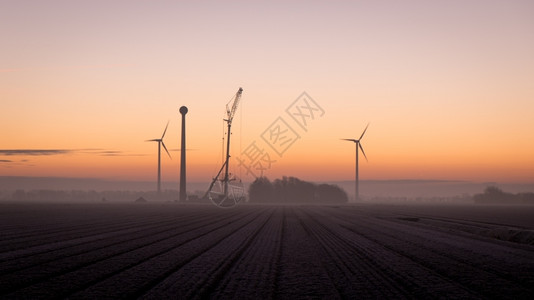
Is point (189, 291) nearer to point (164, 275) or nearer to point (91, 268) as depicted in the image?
point (164, 275)

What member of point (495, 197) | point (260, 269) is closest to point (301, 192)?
point (495, 197)

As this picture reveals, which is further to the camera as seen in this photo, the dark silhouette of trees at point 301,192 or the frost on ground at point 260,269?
the dark silhouette of trees at point 301,192

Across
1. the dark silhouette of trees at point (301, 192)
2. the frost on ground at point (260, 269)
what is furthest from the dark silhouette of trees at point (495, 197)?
the frost on ground at point (260, 269)

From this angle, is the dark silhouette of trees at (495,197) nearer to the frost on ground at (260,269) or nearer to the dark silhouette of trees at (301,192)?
the dark silhouette of trees at (301,192)

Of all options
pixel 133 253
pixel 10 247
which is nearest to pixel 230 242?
pixel 133 253

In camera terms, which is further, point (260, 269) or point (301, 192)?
point (301, 192)

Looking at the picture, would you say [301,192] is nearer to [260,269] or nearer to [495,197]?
[495,197]

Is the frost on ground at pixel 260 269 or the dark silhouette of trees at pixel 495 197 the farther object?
the dark silhouette of trees at pixel 495 197

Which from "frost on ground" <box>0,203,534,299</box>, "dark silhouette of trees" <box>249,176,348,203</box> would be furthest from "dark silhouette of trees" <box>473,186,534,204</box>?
"frost on ground" <box>0,203,534,299</box>

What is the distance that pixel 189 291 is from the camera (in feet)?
29.1

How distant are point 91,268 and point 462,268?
934 cm

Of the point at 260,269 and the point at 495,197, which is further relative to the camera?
the point at 495,197

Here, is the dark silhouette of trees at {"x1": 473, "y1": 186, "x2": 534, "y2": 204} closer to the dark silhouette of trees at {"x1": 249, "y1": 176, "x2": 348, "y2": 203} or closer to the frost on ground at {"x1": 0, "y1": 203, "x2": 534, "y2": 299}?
the dark silhouette of trees at {"x1": 249, "y1": 176, "x2": 348, "y2": 203}

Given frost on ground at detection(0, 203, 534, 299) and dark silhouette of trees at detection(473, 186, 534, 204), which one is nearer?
frost on ground at detection(0, 203, 534, 299)
